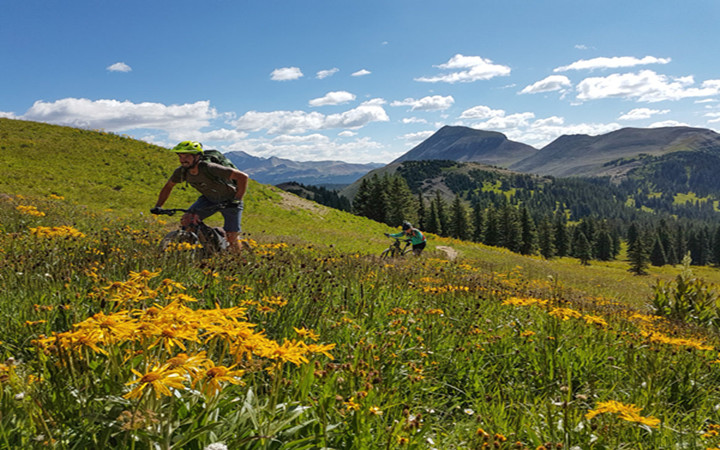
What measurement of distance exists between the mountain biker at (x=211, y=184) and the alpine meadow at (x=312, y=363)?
60.0 inches

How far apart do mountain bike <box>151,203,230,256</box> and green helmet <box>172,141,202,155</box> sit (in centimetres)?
104

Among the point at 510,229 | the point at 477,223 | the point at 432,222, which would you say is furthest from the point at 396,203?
the point at 477,223

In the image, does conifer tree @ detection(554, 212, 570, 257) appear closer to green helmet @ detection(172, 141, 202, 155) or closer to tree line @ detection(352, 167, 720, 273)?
tree line @ detection(352, 167, 720, 273)

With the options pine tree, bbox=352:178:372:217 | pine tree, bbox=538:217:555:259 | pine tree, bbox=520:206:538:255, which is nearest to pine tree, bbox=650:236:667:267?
pine tree, bbox=538:217:555:259

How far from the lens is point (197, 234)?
22.5 feet

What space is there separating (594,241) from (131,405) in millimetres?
144916

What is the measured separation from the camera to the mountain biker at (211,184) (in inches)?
283

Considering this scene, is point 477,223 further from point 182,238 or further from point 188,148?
point 182,238

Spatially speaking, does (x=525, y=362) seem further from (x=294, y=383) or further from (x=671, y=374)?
(x=294, y=383)

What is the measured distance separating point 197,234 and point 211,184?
1.11 metres

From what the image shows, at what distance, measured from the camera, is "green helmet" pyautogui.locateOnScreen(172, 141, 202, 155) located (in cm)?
706

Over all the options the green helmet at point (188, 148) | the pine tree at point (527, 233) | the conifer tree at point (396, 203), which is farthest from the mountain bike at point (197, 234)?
the pine tree at point (527, 233)

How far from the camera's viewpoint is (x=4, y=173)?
25.3 metres

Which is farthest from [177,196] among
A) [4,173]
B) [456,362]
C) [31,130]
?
[456,362]
